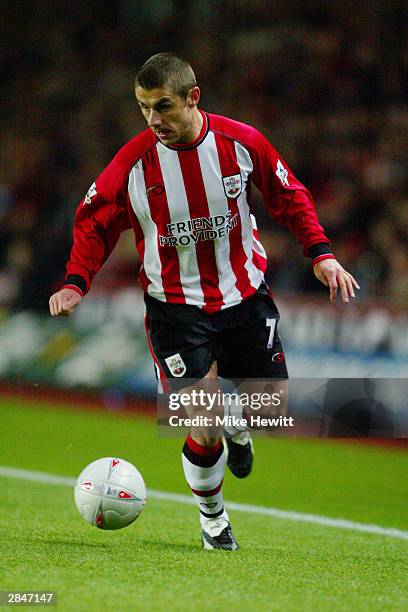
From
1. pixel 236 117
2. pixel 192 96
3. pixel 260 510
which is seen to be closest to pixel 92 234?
pixel 192 96

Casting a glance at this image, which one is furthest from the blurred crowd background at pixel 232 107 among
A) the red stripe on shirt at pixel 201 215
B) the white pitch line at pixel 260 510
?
the red stripe on shirt at pixel 201 215

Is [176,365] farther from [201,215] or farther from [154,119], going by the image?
[154,119]

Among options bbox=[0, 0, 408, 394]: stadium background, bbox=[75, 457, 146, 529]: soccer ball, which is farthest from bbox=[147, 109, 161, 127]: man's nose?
bbox=[0, 0, 408, 394]: stadium background

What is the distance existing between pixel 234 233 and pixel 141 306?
6.25m

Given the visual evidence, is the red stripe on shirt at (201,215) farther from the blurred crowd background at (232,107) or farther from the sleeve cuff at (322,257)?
the blurred crowd background at (232,107)

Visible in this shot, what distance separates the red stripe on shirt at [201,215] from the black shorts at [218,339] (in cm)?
8

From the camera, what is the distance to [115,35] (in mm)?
14945

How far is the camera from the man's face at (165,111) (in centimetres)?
455

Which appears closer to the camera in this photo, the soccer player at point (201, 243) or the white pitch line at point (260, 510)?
the soccer player at point (201, 243)

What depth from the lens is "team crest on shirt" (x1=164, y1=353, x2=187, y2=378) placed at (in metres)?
4.88

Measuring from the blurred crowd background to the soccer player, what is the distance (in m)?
4.66

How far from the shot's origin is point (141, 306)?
1120 cm

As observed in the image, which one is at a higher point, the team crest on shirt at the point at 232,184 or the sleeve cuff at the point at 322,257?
the team crest on shirt at the point at 232,184

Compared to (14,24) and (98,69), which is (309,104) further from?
(14,24)
